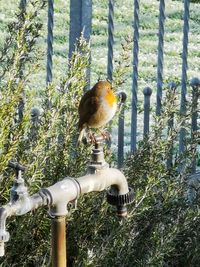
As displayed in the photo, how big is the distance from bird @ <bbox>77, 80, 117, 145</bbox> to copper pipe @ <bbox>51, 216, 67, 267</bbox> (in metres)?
0.44

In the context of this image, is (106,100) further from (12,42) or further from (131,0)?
(131,0)

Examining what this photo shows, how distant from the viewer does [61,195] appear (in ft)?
8.89

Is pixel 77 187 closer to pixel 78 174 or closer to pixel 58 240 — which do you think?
pixel 58 240

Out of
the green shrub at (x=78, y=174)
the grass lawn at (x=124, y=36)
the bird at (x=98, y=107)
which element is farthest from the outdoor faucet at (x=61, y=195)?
the grass lawn at (x=124, y=36)

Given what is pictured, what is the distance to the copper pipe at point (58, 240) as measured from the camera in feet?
9.00

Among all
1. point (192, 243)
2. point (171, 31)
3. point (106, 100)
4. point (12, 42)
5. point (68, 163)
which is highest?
point (171, 31)

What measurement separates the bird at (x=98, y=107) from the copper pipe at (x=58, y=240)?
44 centimetres

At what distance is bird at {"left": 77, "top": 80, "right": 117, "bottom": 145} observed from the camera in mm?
3053

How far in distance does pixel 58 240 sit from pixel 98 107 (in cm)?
50

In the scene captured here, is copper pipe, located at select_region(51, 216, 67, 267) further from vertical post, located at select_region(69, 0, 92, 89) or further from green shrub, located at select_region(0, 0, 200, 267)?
vertical post, located at select_region(69, 0, 92, 89)

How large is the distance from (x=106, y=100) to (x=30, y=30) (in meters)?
0.47

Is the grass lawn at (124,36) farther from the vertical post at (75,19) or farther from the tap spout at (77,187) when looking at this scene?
the tap spout at (77,187)

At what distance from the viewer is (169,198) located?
3.69 metres

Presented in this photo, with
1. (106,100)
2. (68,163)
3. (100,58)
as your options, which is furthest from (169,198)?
(100,58)
